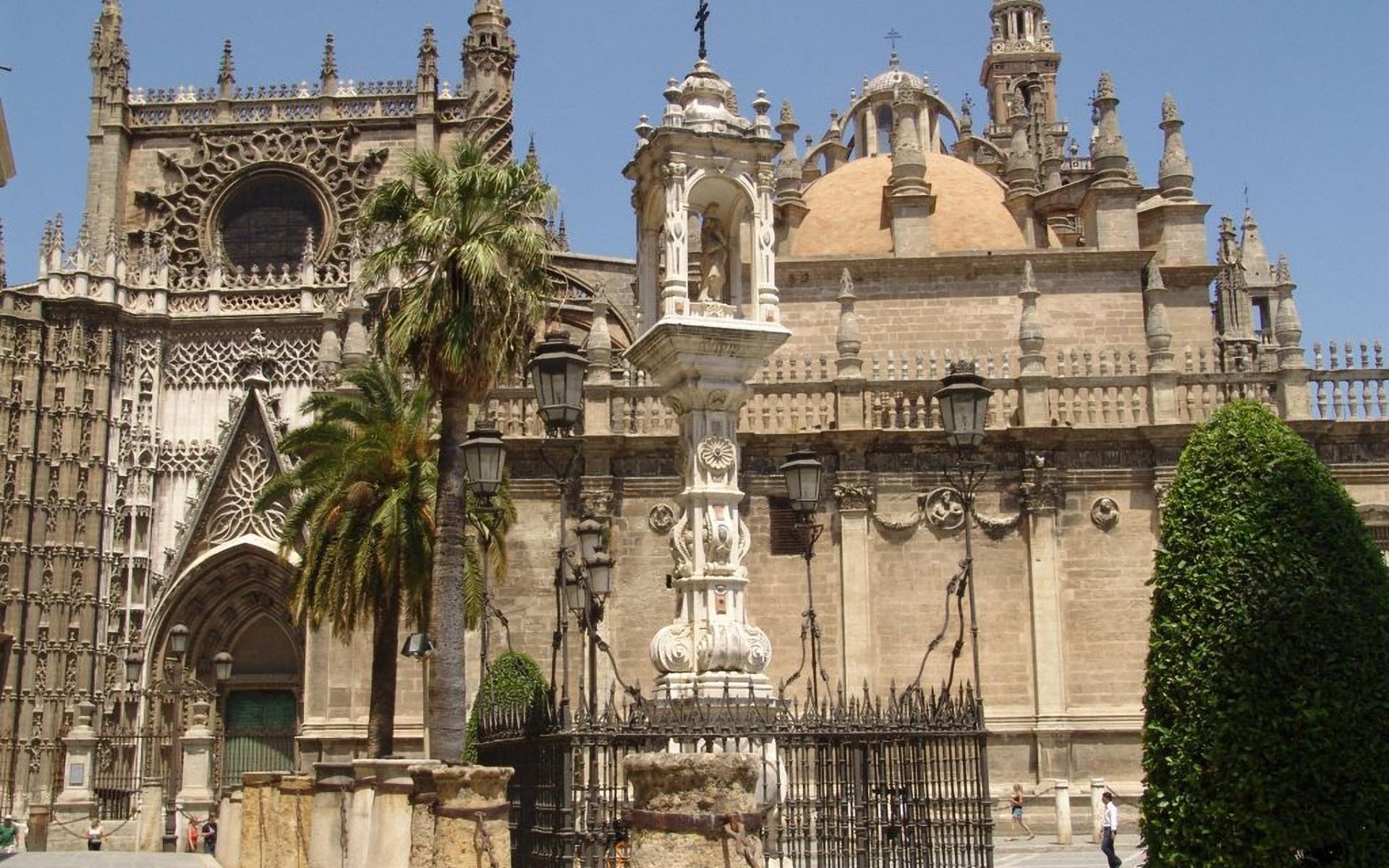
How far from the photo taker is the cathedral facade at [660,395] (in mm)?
24422

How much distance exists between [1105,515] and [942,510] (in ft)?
9.15

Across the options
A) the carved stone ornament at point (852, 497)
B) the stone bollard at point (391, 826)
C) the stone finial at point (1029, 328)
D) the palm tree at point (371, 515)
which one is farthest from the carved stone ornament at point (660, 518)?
the stone bollard at point (391, 826)

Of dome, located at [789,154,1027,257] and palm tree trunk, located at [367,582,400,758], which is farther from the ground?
dome, located at [789,154,1027,257]

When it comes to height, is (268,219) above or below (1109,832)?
above

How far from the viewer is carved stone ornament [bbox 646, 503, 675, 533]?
81.4 feet

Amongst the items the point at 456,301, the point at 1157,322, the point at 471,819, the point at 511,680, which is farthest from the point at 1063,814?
the point at 471,819

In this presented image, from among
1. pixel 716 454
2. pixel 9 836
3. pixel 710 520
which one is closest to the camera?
pixel 710 520

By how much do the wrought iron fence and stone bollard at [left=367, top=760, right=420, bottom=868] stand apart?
3.40 ft

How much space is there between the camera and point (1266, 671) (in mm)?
9969

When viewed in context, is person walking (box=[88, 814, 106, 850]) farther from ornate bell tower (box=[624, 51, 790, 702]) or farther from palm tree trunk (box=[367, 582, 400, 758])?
ornate bell tower (box=[624, 51, 790, 702])

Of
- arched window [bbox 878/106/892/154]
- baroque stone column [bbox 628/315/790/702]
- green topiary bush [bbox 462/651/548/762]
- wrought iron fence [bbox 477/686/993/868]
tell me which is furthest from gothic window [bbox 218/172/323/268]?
wrought iron fence [bbox 477/686/993/868]

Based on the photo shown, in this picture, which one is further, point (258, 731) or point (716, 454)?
point (258, 731)

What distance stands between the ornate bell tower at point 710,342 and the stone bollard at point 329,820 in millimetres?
5211

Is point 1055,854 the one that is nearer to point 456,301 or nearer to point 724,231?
point 724,231
